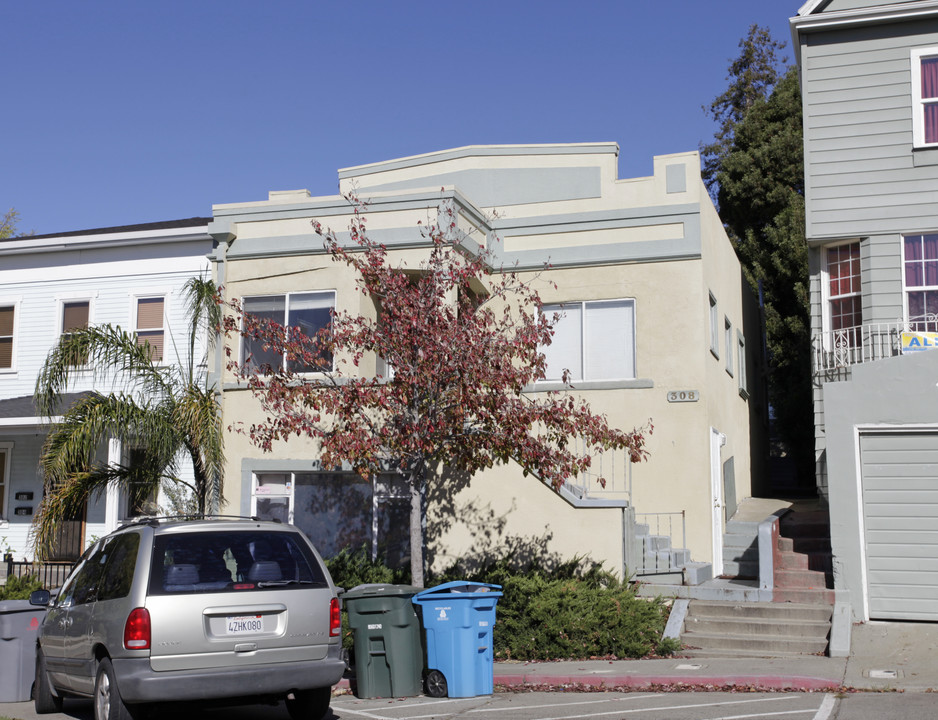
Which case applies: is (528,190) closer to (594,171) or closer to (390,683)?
(594,171)

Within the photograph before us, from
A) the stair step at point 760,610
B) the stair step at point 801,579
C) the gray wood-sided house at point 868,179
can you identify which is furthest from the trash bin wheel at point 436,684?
the gray wood-sided house at point 868,179

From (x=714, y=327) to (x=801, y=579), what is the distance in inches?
218

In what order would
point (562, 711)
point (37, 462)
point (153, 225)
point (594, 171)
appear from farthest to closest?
1. point (153, 225)
2. point (37, 462)
3. point (594, 171)
4. point (562, 711)

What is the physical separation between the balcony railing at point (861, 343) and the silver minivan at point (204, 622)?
1045cm

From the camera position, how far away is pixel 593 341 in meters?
17.1

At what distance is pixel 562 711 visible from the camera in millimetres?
9422

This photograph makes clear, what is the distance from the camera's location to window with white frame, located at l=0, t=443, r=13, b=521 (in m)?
19.8

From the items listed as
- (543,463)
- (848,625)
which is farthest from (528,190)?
(848,625)

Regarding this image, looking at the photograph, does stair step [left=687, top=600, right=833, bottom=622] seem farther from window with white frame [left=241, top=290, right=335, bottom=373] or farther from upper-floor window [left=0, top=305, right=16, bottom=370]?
upper-floor window [left=0, top=305, right=16, bottom=370]

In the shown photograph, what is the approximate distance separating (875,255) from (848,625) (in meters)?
6.50

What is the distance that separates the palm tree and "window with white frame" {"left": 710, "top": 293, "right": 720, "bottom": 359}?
27.0ft

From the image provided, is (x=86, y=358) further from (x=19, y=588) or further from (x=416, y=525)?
(x=416, y=525)

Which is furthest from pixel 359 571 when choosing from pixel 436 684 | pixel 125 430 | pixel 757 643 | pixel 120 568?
pixel 120 568

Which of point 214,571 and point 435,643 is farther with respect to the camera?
point 435,643
